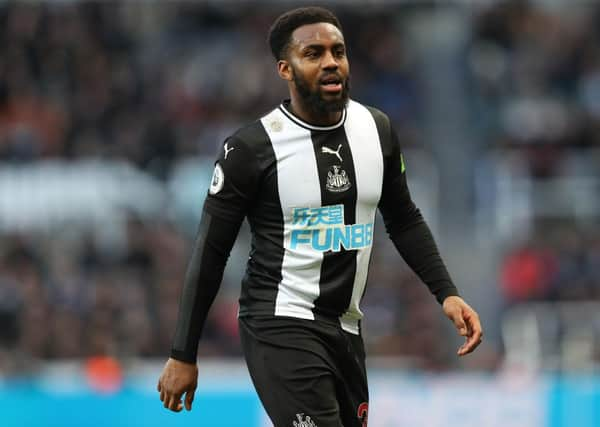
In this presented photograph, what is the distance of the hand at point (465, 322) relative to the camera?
504 centimetres

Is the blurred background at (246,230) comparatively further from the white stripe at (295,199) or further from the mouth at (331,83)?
the mouth at (331,83)

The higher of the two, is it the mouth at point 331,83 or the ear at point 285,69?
the ear at point 285,69

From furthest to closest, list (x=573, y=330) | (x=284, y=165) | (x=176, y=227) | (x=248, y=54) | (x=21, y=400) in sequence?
(x=248, y=54)
(x=176, y=227)
(x=573, y=330)
(x=21, y=400)
(x=284, y=165)

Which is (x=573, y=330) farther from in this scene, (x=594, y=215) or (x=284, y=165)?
(x=284, y=165)

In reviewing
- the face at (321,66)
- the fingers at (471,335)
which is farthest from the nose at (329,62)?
the fingers at (471,335)

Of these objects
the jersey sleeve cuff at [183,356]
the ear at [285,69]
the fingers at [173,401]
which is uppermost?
the ear at [285,69]

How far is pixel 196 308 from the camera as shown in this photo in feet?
16.7

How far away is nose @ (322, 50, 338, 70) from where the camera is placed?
5.00 meters

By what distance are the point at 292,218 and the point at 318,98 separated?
46cm

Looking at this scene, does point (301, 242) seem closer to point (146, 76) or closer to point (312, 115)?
point (312, 115)

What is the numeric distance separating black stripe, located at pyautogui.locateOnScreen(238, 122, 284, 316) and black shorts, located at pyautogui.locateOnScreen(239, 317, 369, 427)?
0.29 feet

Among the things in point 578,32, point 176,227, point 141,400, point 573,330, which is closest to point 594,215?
point 573,330

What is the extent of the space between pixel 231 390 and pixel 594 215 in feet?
15.7

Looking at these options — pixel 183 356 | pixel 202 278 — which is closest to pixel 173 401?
pixel 183 356
